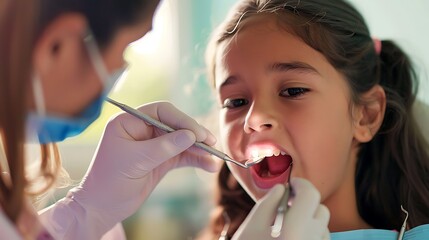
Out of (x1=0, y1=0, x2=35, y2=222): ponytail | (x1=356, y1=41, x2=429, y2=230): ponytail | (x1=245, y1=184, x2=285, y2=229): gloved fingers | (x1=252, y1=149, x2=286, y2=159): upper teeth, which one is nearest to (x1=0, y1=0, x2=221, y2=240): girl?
(x1=0, y1=0, x2=35, y2=222): ponytail

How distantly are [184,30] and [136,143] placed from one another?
0.46 meters

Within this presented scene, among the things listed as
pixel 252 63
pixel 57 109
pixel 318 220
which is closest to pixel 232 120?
pixel 252 63

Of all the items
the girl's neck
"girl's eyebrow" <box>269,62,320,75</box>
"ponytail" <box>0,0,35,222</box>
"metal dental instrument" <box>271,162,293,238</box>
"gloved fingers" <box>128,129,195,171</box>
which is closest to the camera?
"ponytail" <box>0,0,35,222</box>

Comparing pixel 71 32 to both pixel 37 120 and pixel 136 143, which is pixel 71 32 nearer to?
pixel 37 120

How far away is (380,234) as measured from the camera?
1.25 m

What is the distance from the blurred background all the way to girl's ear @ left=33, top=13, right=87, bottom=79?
501 mm

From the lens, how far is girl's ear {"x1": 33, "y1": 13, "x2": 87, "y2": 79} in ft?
2.43

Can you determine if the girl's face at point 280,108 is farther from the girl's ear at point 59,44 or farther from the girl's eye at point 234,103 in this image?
the girl's ear at point 59,44

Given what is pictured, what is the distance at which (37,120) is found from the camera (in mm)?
804

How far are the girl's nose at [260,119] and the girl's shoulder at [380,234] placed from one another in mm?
295

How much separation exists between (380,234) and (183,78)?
65 cm

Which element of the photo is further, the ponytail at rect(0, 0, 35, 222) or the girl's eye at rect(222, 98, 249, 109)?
the girl's eye at rect(222, 98, 249, 109)

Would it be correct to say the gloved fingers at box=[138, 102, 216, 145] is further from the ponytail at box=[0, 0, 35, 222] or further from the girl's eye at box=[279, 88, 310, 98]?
the ponytail at box=[0, 0, 35, 222]

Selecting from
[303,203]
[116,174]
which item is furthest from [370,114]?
[116,174]
